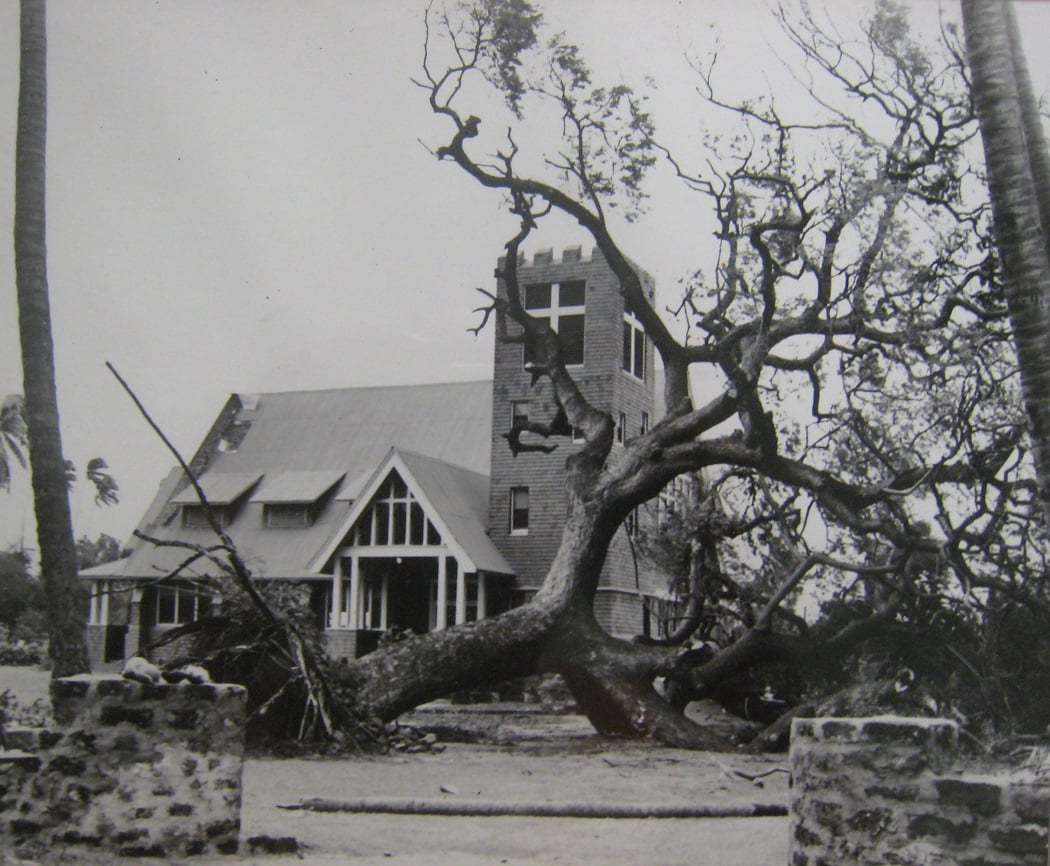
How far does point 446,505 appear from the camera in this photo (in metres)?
14.7

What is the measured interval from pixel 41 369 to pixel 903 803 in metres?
6.02

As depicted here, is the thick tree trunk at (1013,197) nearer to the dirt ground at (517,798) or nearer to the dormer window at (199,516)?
A: the dirt ground at (517,798)

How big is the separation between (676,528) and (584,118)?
499 cm

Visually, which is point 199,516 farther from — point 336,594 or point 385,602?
point 385,602

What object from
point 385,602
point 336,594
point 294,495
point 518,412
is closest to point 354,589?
point 336,594

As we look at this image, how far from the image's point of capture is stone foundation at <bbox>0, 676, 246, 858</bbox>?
5.45 metres

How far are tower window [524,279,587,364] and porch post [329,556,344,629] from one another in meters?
3.74

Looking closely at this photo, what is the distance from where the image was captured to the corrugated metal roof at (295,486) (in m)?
12.5

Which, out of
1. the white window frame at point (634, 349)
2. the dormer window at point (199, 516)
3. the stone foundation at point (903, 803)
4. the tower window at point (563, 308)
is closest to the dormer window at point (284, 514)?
the dormer window at point (199, 516)

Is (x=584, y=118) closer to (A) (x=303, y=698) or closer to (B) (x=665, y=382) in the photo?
(B) (x=665, y=382)

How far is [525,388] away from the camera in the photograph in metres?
14.8

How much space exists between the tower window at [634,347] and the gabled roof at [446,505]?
8.12 feet

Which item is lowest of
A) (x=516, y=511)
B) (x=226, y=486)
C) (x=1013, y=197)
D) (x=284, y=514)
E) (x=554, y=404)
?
(x=284, y=514)

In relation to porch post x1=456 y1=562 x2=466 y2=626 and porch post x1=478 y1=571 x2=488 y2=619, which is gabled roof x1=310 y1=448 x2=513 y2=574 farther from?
porch post x1=478 y1=571 x2=488 y2=619
